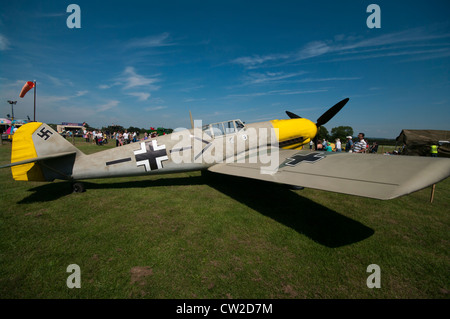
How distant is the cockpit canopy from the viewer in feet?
17.4

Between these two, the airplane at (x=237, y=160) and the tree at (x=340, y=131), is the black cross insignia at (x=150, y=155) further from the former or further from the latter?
the tree at (x=340, y=131)

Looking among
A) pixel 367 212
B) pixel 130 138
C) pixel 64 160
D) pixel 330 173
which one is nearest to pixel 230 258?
pixel 330 173

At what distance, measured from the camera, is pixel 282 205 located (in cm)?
412

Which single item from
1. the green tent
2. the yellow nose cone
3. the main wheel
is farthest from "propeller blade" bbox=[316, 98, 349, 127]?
the green tent

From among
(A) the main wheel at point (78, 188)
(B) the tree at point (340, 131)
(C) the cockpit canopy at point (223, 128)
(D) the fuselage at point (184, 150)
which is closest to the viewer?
(D) the fuselage at point (184, 150)

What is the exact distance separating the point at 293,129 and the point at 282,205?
3.39 m

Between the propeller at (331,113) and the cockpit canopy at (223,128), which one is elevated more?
the propeller at (331,113)

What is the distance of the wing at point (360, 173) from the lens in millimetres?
2137

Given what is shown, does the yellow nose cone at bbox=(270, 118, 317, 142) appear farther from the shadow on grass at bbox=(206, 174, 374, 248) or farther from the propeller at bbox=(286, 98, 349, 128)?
the shadow on grass at bbox=(206, 174, 374, 248)

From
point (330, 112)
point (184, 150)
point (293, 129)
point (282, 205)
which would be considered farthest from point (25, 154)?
point (330, 112)

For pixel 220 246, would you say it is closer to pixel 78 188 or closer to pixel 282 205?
pixel 282 205

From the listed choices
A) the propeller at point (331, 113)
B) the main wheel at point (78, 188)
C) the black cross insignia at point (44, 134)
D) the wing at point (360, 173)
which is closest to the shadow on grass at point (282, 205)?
the main wheel at point (78, 188)

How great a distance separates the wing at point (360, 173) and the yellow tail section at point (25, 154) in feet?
17.3

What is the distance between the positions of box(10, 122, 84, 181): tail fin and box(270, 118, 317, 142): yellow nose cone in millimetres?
6363
